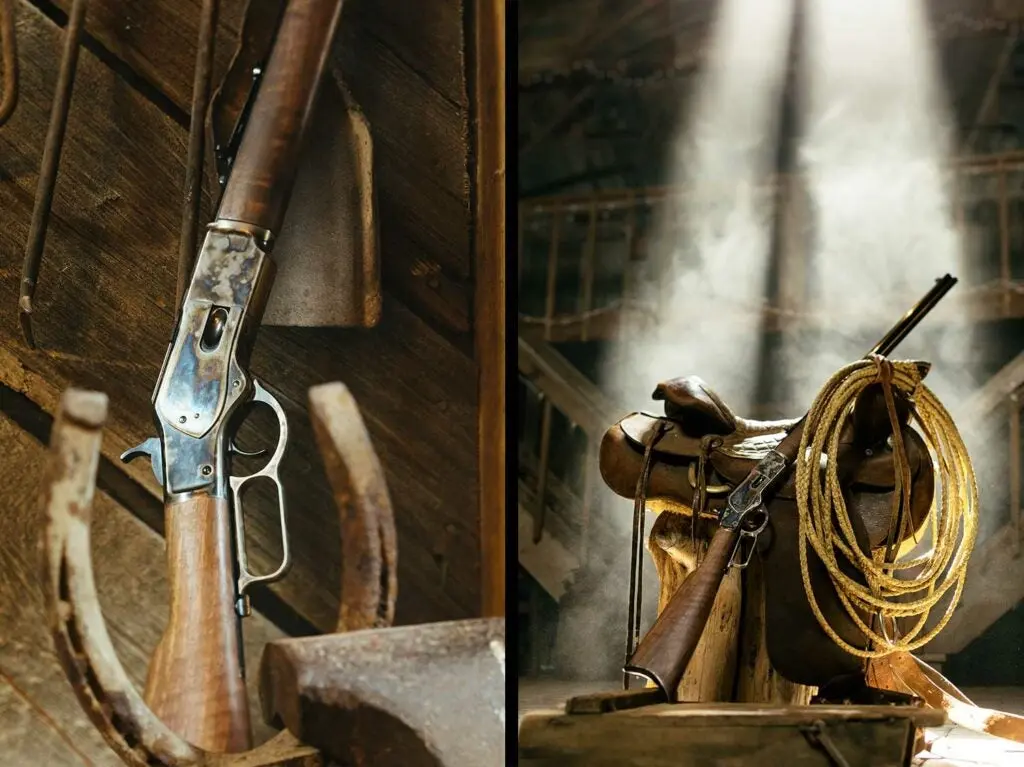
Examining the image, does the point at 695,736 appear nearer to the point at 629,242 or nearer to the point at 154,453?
the point at 154,453

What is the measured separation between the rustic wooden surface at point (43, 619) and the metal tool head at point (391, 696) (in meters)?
0.06

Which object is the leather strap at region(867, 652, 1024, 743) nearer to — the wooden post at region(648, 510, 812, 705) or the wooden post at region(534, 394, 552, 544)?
the wooden post at region(648, 510, 812, 705)

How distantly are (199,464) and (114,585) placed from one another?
0.24 meters

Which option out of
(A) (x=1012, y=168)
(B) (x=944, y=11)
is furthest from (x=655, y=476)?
(B) (x=944, y=11)

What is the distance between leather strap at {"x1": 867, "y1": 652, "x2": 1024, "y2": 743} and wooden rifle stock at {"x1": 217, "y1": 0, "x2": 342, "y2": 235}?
3.93 ft

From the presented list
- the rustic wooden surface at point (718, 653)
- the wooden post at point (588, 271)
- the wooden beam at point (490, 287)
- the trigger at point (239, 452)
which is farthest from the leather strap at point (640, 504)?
the trigger at point (239, 452)

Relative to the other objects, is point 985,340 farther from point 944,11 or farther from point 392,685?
point 392,685

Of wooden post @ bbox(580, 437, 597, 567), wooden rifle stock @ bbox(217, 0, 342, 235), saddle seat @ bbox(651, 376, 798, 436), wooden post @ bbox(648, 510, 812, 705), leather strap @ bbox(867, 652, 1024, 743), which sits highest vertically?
wooden rifle stock @ bbox(217, 0, 342, 235)

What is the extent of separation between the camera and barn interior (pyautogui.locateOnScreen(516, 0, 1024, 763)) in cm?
208

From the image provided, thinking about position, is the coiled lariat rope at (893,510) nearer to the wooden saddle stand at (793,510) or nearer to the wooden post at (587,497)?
the wooden saddle stand at (793,510)

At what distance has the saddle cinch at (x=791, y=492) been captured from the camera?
1581 millimetres

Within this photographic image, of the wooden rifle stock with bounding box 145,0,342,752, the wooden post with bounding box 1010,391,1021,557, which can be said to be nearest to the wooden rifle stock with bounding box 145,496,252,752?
the wooden rifle stock with bounding box 145,0,342,752

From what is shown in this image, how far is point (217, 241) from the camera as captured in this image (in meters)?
1.65

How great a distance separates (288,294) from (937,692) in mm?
1218
